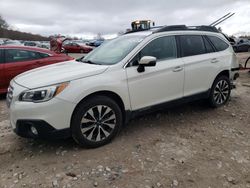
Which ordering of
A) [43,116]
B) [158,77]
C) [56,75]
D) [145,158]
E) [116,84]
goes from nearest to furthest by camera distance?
1. [43,116]
2. [145,158]
3. [56,75]
4. [116,84]
5. [158,77]

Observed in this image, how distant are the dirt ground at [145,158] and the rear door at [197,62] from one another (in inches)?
25.8

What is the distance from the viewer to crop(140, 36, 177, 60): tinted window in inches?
170

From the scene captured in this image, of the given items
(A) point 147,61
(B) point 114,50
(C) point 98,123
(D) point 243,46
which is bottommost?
(C) point 98,123

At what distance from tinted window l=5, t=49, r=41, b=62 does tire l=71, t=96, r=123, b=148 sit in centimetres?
429

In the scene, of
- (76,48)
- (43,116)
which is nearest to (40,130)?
(43,116)

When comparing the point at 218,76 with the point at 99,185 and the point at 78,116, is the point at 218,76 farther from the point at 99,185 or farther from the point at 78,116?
the point at 99,185

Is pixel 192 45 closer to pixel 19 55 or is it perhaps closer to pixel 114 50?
pixel 114 50

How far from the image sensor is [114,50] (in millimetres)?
4531

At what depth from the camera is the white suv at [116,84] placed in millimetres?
3451

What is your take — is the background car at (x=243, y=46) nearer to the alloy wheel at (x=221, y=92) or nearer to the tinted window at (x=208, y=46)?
the alloy wheel at (x=221, y=92)

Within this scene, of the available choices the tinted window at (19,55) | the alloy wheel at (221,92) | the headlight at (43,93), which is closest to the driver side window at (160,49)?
the headlight at (43,93)

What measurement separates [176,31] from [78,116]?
7.94 feet

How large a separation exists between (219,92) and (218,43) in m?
1.00

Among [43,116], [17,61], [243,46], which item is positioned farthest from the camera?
[243,46]
